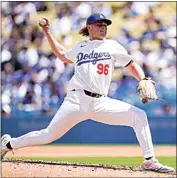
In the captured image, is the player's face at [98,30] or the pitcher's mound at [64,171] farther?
the player's face at [98,30]

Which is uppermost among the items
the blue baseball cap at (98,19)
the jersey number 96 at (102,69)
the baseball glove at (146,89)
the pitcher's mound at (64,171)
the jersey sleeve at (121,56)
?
the blue baseball cap at (98,19)

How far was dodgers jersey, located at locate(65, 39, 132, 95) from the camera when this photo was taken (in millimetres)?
5957

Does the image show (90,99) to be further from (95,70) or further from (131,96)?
(131,96)

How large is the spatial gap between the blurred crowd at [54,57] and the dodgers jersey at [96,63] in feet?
28.2

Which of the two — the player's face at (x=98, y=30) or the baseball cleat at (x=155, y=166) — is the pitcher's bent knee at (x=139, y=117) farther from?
the player's face at (x=98, y=30)

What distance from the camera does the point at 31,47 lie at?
1638cm

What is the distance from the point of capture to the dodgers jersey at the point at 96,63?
19.5 ft

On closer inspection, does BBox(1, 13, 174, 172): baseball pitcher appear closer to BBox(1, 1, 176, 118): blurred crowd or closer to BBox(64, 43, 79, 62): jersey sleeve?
BBox(64, 43, 79, 62): jersey sleeve

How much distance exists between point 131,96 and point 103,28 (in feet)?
28.2

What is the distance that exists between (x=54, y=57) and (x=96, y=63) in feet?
32.9

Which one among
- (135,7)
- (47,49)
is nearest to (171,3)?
(135,7)

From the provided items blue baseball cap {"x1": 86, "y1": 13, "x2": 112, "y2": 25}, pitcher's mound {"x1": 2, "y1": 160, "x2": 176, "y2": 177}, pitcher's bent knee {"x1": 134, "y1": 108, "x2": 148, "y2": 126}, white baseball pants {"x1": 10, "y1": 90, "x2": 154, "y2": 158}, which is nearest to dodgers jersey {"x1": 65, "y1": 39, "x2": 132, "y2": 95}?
white baseball pants {"x1": 10, "y1": 90, "x2": 154, "y2": 158}

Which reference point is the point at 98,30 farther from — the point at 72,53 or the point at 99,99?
the point at 99,99

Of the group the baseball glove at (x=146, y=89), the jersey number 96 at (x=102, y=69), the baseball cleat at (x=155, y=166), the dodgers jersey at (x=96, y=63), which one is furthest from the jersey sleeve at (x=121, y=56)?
the baseball cleat at (x=155, y=166)
